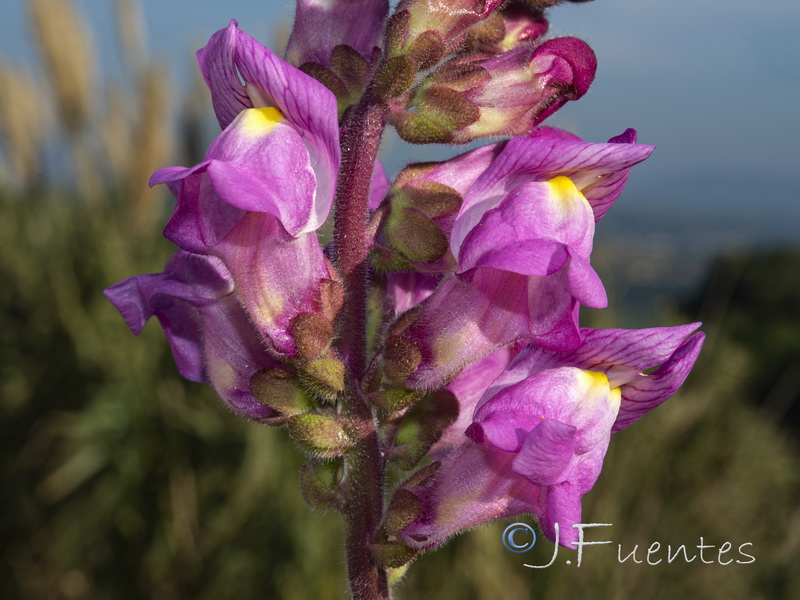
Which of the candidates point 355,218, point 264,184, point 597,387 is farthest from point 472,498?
point 264,184

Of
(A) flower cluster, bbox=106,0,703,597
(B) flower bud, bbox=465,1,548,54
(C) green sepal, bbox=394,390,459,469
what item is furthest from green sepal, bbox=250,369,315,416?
(B) flower bud, bbox=465,1,548,54

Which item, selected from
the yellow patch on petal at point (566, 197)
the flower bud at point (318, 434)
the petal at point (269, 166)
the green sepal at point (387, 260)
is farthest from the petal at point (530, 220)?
the flower bud at point (318, 434)

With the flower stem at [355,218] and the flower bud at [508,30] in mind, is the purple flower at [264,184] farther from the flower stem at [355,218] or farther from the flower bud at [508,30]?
the flower bud at [508,30]

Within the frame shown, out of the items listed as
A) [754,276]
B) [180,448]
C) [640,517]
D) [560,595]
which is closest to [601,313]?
[640,517]

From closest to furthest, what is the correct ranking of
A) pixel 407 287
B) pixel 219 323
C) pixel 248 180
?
pixel 248 180 < pixel 219 323 < pixel 407 287

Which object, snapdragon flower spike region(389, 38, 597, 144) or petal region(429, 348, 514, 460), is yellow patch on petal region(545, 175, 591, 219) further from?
petal region(429, 348, 514, 460)

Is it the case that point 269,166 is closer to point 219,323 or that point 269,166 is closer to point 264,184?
point 264,184

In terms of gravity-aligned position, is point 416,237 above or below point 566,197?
below

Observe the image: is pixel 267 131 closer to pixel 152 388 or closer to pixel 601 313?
pixel 152 388
